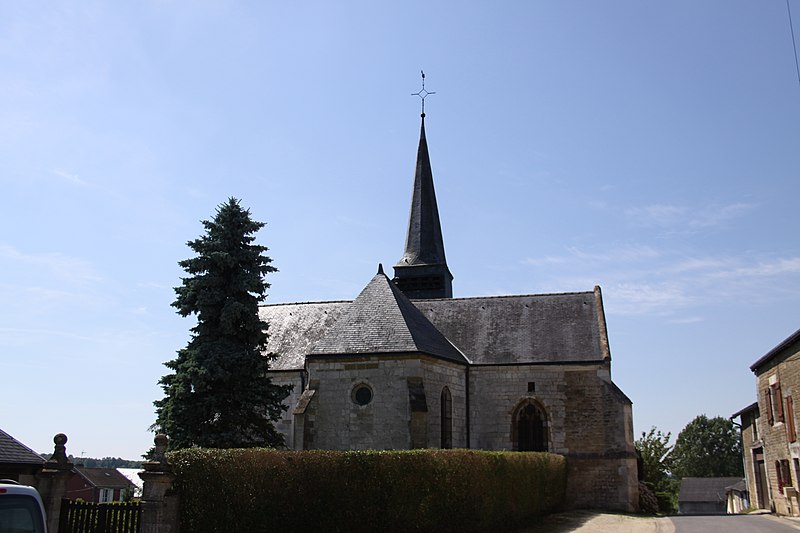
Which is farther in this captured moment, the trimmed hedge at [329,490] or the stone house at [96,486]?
the stone house at [96,486]

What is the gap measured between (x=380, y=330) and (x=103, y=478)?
5061cm

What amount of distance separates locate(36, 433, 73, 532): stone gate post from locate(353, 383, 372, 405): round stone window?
8.71m

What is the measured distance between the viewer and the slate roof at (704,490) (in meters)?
59.3

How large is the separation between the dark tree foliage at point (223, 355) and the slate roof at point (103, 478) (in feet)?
143

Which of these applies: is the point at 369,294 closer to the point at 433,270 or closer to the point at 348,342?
the point at 348,342

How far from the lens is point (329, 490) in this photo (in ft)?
43.2

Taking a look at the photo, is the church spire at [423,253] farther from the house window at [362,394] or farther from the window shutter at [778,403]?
the window shutter at [778,403]

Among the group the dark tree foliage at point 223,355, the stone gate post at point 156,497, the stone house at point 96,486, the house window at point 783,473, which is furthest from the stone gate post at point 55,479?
the stone house at point 96,486

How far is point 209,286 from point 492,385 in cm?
1092

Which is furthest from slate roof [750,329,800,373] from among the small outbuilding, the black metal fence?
the small outbuilding

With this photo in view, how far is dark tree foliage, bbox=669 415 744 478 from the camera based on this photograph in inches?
3452

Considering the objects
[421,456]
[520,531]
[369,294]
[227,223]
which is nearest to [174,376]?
[227,223]

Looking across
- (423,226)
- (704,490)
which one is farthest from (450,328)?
(704,490)

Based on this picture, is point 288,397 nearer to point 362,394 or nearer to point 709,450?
point 362,394
